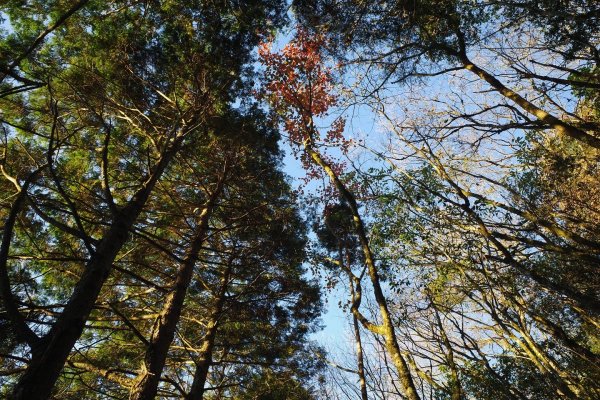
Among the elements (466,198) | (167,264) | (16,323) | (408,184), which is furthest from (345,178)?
(16,323)

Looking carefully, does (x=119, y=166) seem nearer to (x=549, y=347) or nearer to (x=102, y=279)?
(x=102, y=279)

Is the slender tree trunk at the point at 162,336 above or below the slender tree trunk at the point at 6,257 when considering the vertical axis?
above

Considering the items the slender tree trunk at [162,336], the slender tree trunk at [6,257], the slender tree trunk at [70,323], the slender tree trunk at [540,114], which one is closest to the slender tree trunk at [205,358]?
the slender tree trunk at [162,336]

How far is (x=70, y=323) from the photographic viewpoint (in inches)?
129

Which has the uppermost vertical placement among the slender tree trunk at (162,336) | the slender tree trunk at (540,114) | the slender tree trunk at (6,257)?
the slender tree trunk at (540,114)

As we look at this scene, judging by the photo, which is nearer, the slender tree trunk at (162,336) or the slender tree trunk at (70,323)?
the slender tree trunk at (70,323)

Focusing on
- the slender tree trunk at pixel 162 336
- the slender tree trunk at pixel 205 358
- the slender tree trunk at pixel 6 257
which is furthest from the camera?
the slender tree trunk at pixel 205 358

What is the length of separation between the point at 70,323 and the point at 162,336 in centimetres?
230

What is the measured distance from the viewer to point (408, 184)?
8.84 meters

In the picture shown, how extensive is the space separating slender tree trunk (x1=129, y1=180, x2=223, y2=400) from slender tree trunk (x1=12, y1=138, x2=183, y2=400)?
1.43 m

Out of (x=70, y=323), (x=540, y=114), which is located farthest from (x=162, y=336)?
(x=540, y=114)

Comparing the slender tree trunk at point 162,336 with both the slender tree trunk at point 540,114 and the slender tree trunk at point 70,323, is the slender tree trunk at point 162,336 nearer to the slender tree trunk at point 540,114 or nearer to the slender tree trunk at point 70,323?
the slender tree trunk at point 70,323

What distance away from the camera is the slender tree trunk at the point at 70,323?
2.74 meters

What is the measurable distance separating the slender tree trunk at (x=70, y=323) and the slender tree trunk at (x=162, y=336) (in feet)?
4.69
